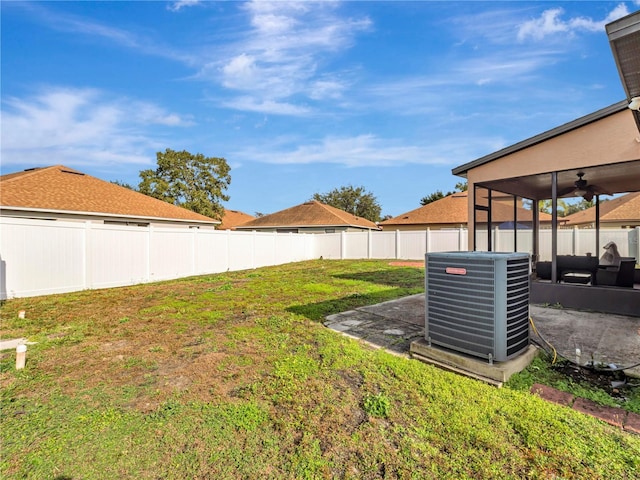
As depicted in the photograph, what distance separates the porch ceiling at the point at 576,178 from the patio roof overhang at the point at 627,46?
3.66m

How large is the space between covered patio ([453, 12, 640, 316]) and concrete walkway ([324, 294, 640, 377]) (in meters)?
0.44

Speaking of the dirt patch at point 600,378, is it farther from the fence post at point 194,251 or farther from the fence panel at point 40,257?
the fence post at point 194,251

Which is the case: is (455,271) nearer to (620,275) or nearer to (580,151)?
(580,151)

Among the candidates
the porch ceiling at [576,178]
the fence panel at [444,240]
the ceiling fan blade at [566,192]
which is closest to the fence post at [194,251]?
the porch ceiling at [576,178]

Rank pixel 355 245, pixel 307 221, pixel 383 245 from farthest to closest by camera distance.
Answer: pixel 307 221 < pixel 355 245 < pixel 383 245

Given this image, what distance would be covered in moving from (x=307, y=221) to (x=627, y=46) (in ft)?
76.5

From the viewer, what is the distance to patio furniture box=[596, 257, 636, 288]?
5.54 metres

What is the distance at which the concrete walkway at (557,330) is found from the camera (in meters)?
3.40

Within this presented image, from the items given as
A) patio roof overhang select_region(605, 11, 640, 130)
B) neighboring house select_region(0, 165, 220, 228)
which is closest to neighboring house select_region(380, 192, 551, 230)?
neighboring house select_region(0, 165, 220, 228)

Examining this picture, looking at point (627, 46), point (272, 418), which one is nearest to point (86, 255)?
point (272, 418)

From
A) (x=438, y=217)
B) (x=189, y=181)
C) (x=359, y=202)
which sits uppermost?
(x=359, y=202)

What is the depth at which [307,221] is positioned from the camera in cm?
2528

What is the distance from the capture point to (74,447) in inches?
77.2

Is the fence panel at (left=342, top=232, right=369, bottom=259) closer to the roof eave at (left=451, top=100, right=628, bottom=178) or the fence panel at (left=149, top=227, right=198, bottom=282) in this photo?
the fence panel at (left=149, top=227, right=198, bottom=282)
